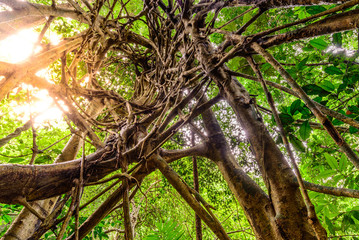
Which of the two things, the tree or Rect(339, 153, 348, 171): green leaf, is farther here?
Rect(339, 153, 348, 171): green leaf

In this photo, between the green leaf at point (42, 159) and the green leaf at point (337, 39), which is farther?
the green leaf at point (42, 159)

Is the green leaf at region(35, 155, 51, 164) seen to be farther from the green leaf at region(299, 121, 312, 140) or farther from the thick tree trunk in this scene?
the green leaf at region(299, 121, 312, 140)

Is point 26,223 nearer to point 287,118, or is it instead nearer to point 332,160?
point 287,118

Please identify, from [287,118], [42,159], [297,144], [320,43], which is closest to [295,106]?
[287,118]

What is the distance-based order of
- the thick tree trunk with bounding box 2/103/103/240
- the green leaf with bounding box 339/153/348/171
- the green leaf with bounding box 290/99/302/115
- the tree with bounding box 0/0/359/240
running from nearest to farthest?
the tree with bounding box 0/0/359/240
the green leaf with bounding box 290/99/302/115
the green leaf with bounding box 339/153/348/171
the thick tree trunk with bounding box 2/103/103/240

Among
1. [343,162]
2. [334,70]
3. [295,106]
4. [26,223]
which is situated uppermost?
[334,70]

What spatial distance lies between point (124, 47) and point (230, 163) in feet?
7.99

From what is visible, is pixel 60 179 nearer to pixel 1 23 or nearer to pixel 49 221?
pixel 49 221

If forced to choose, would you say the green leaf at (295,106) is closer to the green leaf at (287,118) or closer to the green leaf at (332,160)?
the green leaf at (287,118)

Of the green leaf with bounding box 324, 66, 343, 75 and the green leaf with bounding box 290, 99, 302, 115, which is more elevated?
the green leaf with bounding box 324, 66, 343, 75

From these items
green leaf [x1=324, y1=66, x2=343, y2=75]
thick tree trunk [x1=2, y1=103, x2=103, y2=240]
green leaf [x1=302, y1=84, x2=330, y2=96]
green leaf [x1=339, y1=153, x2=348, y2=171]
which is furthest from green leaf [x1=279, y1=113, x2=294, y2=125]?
thick tree trunk [x1=2, y1=103, x2=103, y2=240]

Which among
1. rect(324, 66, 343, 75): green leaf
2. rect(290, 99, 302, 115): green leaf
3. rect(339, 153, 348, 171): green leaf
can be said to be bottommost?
rect(339, 153, 348, 171): green leaf

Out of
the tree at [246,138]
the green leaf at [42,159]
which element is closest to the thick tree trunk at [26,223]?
the tree at [246,138]

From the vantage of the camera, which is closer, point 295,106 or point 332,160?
point 295,106
